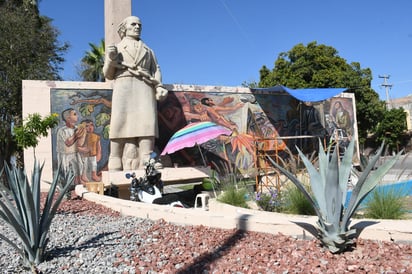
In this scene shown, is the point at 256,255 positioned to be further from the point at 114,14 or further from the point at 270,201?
the point at 114,14

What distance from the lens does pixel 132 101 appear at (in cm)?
787

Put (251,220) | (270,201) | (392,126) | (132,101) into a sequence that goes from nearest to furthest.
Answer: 1. (251,220)
2. (270,201)
3. (132,101)
4. (392,126)

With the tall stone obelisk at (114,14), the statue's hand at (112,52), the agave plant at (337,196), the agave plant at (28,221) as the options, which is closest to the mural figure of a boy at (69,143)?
the tall stone obelisk at (114,14)

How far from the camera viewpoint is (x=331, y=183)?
279cm

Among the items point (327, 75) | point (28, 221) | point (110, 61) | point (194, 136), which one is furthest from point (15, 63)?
point (327, 75)

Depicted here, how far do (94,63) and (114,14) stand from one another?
1748 cm

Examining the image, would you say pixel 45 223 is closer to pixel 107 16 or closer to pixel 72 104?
pixel 72 104

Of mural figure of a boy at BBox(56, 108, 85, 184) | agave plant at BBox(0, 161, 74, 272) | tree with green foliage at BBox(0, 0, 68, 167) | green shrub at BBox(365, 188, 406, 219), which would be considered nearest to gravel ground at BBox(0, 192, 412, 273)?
agave plant at BBox(0, 161, 74, 272)

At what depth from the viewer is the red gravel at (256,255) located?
263 centimetres

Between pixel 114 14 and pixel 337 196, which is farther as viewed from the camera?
pixel 114 14

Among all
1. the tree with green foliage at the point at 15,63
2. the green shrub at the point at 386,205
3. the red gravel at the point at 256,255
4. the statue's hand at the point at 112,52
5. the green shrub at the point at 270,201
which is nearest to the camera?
the red gravel at the point at 256,255

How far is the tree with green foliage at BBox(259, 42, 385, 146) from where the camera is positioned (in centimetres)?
1995

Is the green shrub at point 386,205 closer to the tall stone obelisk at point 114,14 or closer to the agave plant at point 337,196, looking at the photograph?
the agave plant at point 337,196

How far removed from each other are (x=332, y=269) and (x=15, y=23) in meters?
13.6
